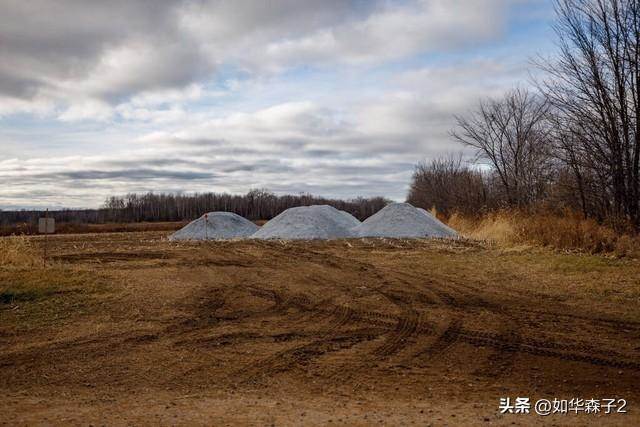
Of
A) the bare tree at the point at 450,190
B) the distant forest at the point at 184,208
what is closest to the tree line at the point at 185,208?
the distant forest at the point at 184,208

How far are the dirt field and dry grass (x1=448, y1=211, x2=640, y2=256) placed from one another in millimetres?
1784

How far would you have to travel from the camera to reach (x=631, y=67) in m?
14.4

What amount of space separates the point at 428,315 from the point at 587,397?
3.34 m

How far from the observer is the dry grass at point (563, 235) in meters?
13.7

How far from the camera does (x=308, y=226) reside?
86.6ft

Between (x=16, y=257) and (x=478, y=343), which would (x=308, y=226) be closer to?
(x=16, y=257)

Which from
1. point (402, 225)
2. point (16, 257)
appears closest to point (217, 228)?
point (402, 225)

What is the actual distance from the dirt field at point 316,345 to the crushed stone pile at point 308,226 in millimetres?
12790

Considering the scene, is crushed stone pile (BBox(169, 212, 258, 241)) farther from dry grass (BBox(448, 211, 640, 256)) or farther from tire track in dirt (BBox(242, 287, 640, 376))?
tire track in dirt (BBox(242, 287, 640, 376))

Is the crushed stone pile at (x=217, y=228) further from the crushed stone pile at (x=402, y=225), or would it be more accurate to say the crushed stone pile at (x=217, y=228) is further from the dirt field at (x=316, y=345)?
the dirt field at (x=316, y=345)

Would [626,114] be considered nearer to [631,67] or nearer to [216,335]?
[631,67]

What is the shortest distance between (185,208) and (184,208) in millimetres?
146

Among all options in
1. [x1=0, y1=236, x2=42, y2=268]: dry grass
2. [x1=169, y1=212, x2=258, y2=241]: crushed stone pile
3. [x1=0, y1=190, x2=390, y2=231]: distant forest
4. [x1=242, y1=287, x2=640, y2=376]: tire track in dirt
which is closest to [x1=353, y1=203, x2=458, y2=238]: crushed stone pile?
[x1=169, y1=212, x2=258, y2=241]: crushed stone pile

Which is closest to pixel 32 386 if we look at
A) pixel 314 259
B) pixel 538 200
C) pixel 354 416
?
pixel 354 416
